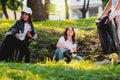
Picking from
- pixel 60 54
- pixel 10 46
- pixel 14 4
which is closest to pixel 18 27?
pixel 10 46

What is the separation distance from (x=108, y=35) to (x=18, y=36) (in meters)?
3.39

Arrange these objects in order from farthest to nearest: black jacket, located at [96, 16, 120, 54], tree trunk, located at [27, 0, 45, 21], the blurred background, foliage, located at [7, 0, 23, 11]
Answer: the blurred background < foliage, located at [7, 0, 23, 11] < tree trunk, located at [27, 0, 45, 21] < black jacket, located at [96, 16, 120, 54]

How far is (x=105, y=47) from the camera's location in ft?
36.6

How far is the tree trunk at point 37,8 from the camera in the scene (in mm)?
24703

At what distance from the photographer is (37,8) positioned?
2516cm

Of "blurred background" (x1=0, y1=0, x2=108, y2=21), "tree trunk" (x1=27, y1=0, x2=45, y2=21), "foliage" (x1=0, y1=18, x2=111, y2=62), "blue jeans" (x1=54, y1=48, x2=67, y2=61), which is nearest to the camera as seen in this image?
"blue jeans" (x1=54, y1=48, x2=67, y2=61)

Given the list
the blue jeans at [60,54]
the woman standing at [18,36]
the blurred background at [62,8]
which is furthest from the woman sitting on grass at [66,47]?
the blurred background at [62,8]

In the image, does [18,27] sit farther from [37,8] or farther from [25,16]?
[37,8]

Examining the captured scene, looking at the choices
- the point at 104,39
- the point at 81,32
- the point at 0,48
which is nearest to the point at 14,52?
the point at 0,48

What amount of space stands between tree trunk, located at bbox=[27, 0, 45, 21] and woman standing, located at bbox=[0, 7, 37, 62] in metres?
10.9

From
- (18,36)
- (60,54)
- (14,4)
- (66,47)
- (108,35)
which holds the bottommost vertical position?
(14,4)

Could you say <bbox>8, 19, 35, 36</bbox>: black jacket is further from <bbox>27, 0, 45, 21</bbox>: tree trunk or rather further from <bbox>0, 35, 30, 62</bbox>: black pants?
<bbox>27, 0, 45, 21</bbox>: tree trunk

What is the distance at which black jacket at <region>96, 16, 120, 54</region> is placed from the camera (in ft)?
34.8

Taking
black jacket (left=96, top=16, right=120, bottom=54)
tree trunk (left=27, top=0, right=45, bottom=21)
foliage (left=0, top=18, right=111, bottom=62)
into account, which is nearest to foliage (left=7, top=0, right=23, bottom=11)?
tree trunk (left=27, top=0, right=45, bottom=21)
